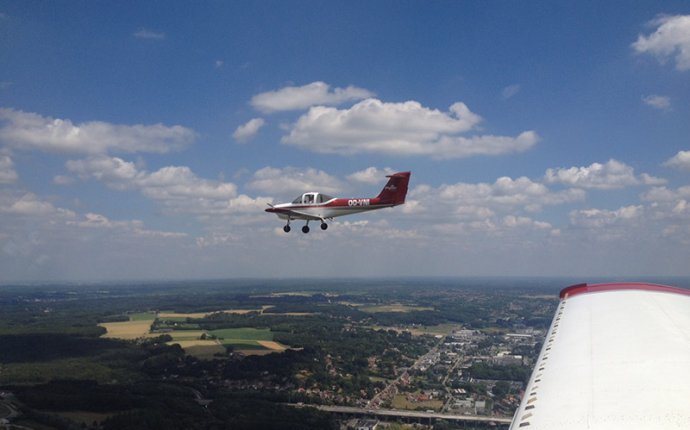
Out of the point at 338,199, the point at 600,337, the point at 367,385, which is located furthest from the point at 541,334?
the point at 600,337

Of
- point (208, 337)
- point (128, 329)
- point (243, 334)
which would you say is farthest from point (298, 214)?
point (128, 329)

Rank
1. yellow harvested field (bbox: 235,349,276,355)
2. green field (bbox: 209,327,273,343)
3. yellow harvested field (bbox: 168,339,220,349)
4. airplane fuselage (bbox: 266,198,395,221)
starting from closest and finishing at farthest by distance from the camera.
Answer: airplane fuselage (bbox: 266,198,395,221) < yellow harvested field (bbox: 235,349,276,355) < yellow harvested field (bbox: 168,339,220,349) < green field (bbox: 209,327,273,343)

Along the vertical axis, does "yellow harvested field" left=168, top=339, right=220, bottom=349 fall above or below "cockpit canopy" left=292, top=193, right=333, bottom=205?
below

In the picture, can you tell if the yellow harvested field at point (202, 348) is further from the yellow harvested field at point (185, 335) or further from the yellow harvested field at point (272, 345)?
the yellow harvested field at point (272, 345)

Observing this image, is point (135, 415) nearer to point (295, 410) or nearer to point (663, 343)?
point (295, 410)

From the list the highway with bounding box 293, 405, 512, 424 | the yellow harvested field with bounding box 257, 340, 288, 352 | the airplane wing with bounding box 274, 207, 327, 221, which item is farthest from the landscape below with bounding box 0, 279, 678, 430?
the airplane wing with bounding box 274, 207, 327, 221

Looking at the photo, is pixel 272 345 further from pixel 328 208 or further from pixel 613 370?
pixel 613 370

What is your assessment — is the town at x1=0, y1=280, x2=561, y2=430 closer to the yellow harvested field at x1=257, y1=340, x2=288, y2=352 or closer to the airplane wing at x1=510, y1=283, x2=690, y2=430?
Result: the yellow harvested field at x1=257, y1=340, x2=288, y2=352
